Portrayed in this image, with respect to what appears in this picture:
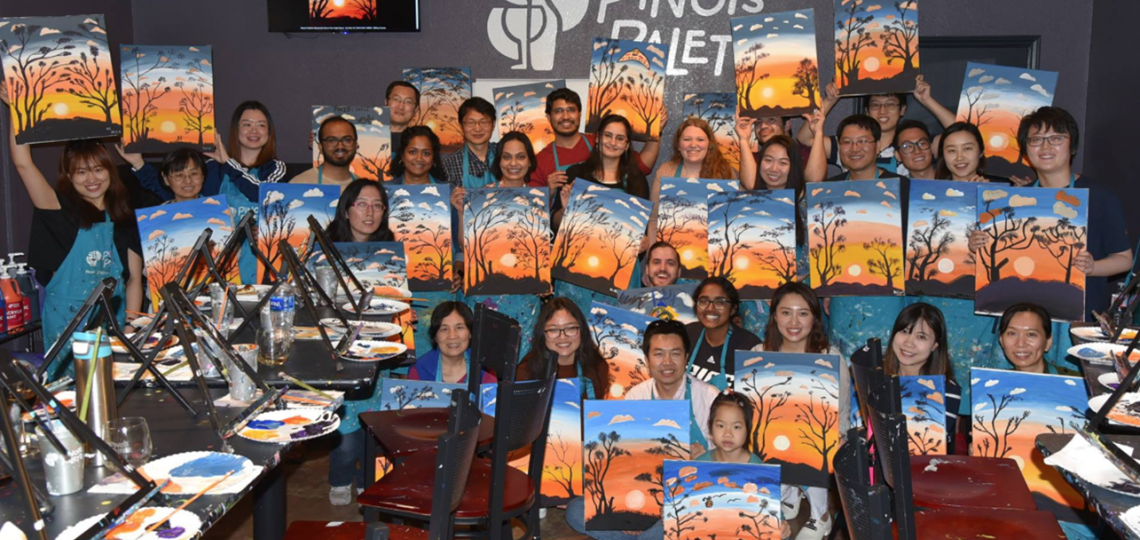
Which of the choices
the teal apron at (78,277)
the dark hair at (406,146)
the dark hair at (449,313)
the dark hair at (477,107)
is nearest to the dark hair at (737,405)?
the dark hair at (449,313)

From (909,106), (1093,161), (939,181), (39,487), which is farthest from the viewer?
(909,106)

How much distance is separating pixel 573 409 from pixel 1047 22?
4454mm

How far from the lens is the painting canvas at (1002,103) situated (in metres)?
4.88

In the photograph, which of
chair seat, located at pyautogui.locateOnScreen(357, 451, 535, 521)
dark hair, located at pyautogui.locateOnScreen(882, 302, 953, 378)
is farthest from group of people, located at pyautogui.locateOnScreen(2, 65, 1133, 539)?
chair seat, located at pyautogui.locateOnScreen(357, 451, 535, 521)

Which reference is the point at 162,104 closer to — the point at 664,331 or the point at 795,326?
the point at 664,331

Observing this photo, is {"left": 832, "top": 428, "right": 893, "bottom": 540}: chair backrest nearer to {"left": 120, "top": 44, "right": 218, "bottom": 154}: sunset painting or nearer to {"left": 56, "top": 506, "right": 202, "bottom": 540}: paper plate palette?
{"left": 56, "top": 506, "right": 202, "bottom": 540}: paper plate palette

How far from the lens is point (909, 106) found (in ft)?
21.9

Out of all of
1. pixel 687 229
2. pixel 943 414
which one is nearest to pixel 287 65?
pixel 687 229

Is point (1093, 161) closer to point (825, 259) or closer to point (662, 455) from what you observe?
point (825, 259)

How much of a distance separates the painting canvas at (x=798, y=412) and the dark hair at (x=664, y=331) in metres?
0.37

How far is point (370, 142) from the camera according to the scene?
5215mm

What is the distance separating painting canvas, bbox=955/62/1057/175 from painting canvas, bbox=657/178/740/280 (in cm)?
126

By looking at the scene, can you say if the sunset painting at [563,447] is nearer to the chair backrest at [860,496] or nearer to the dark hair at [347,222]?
the dark hair at [347,222]

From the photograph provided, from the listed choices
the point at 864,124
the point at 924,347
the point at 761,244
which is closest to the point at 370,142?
the point at 761,244
